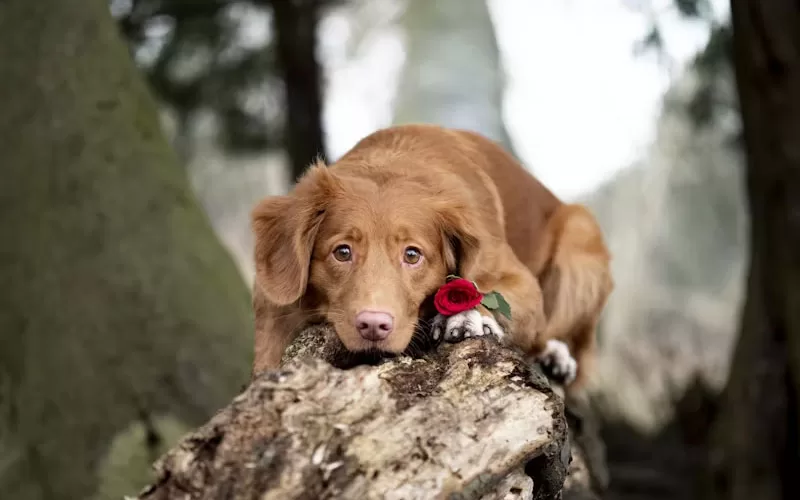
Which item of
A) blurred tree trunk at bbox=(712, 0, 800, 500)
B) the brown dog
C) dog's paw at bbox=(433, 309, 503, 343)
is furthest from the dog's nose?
blurred tree trunk at bbox=(712, 0, 800, 500)

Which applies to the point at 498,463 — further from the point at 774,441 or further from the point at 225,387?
the point at 774,441

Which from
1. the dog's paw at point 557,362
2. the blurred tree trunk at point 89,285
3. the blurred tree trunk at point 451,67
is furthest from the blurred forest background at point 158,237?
the blurred tree trunk at point 451,67

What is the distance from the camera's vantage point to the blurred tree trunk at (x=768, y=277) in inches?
226

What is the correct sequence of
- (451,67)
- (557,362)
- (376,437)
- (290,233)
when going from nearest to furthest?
1. (376,437)
2. (290,233)
3. (557,362)
4. (451,67)

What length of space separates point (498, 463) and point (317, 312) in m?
1.10

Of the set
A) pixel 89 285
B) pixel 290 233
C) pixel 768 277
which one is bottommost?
pixel 768 277

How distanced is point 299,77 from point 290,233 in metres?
5.47

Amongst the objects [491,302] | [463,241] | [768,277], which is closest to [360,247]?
[463,241]

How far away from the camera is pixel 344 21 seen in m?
11.6

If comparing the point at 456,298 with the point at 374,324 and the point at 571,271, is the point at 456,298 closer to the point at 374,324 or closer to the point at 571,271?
the point at 374,324

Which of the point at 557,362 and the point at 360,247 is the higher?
the point at 360,247

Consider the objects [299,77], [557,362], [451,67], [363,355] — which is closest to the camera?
[363,355]

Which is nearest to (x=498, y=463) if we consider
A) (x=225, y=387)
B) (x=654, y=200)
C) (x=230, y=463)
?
(x=230, y=463)

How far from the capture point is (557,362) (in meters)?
4.31
